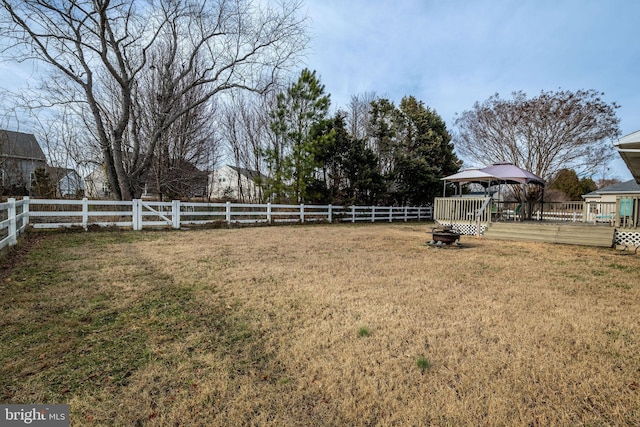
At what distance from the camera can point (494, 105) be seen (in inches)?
818

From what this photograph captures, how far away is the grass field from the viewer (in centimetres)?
190

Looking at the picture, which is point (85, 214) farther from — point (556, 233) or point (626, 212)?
point (626, 212)

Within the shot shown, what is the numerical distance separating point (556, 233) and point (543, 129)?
12.2 m

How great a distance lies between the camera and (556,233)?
425 inches

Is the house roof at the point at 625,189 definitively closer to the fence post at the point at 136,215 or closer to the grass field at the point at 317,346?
the grass field at the point at 317,346

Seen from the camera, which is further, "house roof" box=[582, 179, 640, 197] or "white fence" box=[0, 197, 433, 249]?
"house roof" box=[582, 179, 640, 197]

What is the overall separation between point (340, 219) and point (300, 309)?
15.6 meters

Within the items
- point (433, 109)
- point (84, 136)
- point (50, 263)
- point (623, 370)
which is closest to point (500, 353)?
point (623, 370)

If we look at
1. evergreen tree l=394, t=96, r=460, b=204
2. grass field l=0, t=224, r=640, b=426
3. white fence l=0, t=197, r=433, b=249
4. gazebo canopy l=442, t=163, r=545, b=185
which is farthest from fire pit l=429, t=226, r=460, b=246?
evergreen tree l=394, t=96, r=460, b=204

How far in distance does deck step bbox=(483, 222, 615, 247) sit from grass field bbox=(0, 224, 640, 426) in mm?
5579

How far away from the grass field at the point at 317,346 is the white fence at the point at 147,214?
157 inches

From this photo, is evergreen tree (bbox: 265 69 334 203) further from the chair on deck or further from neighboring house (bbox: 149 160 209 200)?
the chair on deck

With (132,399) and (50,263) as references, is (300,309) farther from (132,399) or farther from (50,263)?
(50,263)

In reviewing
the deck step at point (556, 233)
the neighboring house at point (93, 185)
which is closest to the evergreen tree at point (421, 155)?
the deck step at point (556, 233)
